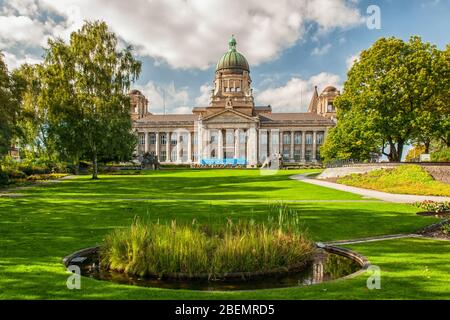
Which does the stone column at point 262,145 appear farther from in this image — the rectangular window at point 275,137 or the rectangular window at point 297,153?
the rectangular window at point 297,153

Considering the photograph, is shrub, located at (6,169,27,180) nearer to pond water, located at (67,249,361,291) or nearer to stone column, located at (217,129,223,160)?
pond water, located at (67,249,361,291)

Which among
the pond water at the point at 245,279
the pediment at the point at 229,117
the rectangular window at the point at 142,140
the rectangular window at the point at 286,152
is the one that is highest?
the pediment at the point at 229,117

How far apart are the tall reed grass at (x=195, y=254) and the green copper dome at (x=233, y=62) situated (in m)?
108

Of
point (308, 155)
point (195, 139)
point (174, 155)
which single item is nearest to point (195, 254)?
point (195, 139)

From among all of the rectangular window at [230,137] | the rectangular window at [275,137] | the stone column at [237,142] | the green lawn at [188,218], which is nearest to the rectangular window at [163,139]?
the rectangular window at [230,137]

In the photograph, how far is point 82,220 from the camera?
1411cm

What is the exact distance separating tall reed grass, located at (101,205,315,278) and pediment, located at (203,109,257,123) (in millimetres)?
94851

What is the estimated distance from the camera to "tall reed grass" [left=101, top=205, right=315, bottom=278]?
319 inches

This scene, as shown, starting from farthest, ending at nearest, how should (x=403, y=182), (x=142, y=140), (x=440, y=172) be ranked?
1. (x=142, y=140)
2. (x=440, y=172)
3. (x=403, y=182)

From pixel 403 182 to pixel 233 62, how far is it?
9162 centimetres

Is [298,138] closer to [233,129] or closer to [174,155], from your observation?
[233,129]

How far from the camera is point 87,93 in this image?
39.2m

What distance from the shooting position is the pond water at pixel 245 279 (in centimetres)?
746
